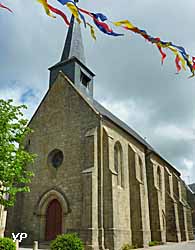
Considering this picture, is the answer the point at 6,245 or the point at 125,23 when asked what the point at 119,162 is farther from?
the point at 125,23

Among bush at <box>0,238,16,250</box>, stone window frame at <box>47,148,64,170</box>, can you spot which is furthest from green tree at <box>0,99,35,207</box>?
stone window frame at <box>47,148,64,170</box>

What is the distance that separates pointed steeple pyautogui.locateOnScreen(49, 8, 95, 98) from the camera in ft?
71.3

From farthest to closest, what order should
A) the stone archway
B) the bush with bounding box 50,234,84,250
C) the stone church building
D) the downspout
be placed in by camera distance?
1. the stone archway
2. the stone church building
3. the downspout
4. the bush with bounding box 50,234,84,250

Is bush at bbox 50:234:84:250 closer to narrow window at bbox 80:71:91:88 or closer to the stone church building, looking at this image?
the stone church building

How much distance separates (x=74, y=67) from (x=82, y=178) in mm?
9641

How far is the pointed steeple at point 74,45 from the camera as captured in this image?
23.9 m

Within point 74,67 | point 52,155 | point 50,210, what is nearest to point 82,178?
point 50,210

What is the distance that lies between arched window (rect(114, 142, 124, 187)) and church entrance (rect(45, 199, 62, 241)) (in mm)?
4622

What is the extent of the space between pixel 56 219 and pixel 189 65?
49.8 ft

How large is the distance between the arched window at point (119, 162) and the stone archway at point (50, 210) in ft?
14.1

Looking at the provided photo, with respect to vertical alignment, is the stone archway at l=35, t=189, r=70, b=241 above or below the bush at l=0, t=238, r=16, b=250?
above

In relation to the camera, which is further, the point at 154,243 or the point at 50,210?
the point at 154,243

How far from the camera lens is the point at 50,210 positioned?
1814cm

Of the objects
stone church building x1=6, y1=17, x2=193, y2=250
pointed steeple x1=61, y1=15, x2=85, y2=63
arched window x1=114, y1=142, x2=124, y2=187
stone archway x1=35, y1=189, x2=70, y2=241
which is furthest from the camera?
pointed steeple x1=61, y1=15, x2=85, y2=63
